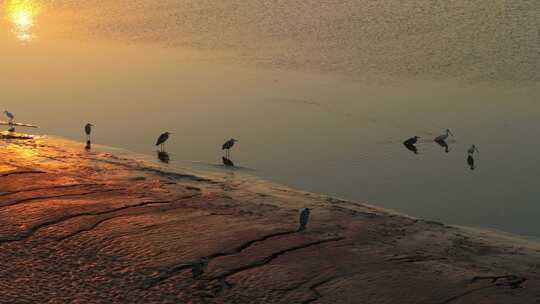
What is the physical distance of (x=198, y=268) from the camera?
918cm

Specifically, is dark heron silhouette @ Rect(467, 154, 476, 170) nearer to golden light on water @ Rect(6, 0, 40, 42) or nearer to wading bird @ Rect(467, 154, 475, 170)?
wading bird @ Rect(467, 154, 475, 170)

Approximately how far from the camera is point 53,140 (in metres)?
16.7

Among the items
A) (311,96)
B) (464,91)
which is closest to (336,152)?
(311,96)

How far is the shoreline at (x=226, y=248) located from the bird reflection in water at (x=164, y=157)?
1763 millimetres

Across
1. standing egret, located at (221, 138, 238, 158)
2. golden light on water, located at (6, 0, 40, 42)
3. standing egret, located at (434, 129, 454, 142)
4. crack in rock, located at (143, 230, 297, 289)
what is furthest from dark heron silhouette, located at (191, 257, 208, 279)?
golden light on water, located at (6, 0, 40, 42)

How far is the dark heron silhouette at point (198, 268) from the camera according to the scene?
916 centimetres

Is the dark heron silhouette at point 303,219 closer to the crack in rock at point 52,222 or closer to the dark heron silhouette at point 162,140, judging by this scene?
the crack in rock at point 52,222

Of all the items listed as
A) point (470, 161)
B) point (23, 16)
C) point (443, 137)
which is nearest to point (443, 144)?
point (443, 137)

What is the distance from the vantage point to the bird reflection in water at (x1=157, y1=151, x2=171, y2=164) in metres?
15.4

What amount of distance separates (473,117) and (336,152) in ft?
11.8

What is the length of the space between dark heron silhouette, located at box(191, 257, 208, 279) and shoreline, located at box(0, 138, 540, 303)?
0.18ft

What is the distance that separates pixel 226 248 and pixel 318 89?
1017cm

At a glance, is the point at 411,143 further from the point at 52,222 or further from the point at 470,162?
the point at 52,222

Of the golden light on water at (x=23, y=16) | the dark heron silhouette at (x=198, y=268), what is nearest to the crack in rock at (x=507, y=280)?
the dark heron silhouette at (x=198, y=268)
